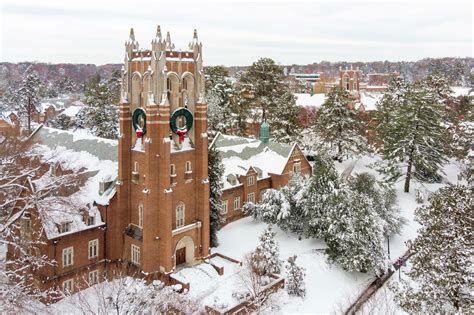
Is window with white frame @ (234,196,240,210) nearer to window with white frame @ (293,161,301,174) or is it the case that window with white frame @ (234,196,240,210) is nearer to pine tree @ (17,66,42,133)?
window with white frame @ (293,161,301,174)

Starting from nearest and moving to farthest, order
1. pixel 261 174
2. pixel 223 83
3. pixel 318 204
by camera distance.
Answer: pixel 318 204 → pixel 261 174 → pixel 223 83

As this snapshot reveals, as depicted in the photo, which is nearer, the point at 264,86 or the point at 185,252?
the point at 185,252

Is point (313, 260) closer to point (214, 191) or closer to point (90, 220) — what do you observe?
point (214, 191)

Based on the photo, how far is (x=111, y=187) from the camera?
103 feet

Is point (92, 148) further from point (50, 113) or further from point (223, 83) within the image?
point (50, 113)

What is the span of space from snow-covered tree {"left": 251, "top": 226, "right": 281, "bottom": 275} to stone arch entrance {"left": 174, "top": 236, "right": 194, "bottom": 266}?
5067mm

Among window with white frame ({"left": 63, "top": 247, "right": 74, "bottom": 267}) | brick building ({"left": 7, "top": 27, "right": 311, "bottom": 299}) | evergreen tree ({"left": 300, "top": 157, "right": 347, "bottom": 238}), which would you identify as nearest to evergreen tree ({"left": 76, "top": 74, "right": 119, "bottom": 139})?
A: brick building ({"left": 7, "top": 27, "right": 311, "bottom": 299})

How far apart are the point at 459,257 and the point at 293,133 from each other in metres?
A: 42.4

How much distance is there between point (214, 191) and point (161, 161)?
7.43 meters

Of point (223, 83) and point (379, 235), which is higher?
point (223, 83)

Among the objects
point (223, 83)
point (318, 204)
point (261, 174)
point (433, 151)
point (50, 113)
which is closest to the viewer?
point (318, 204)

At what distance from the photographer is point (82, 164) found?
3394 centimetres

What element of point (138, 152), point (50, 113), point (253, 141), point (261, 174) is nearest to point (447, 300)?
point (138, 152)

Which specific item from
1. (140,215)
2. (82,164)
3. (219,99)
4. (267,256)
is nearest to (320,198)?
(267,256)
